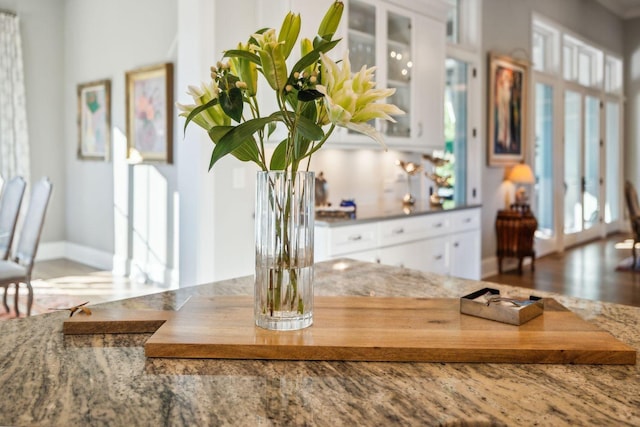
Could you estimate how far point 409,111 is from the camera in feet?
14.4

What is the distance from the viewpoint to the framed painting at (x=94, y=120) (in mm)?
5820

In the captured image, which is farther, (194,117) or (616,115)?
(616,115)

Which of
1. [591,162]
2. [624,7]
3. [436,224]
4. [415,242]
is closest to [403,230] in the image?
[415,242]

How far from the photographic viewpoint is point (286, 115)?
3.55 feet

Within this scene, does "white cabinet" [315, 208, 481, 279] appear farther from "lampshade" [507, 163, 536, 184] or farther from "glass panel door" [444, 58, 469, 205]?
"lampshade" [507, 163, 536, 184]

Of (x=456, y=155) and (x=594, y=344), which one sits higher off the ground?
(x=456, y=155)

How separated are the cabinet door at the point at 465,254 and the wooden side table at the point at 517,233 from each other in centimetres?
133

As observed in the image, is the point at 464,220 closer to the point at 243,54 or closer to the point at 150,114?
the point at 150,114

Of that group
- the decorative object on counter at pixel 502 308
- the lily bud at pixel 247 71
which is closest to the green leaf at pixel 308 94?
the lily bud at pixel 247 71

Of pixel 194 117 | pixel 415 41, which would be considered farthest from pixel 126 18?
pixel 194 117

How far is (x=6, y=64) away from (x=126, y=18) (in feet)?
5.04

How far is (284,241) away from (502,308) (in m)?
0.47

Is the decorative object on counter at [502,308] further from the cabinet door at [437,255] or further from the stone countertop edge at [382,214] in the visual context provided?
the cabinet door at [437,255]

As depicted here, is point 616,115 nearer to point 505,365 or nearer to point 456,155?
point 456,155
